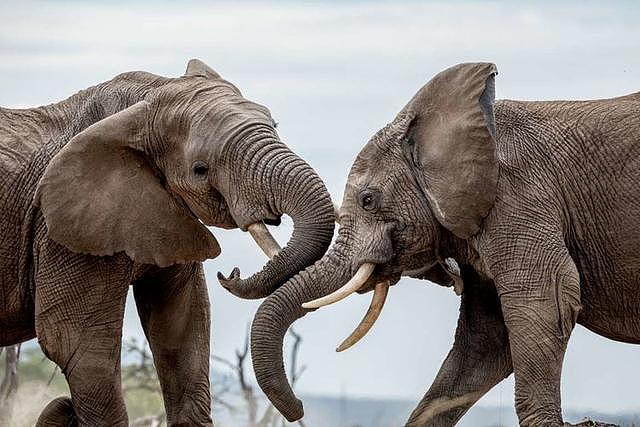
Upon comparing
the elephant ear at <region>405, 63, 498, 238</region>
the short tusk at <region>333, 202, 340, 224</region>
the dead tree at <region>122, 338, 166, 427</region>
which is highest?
the elephant ear at <region>405, 63, 498, 238</region>

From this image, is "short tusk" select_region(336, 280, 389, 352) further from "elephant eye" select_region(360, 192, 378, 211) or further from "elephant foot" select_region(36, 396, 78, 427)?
"elephant foot" select_region(36, 396, 78, 427)

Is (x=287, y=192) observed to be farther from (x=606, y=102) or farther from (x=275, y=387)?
(x=606, y=102)

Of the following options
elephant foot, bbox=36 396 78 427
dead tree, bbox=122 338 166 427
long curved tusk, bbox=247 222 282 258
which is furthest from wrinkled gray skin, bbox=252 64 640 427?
dead tree, bbox=122 338 166 427

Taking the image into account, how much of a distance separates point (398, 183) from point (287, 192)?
1.74ft

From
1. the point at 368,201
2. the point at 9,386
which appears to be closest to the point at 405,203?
the point at 368,201

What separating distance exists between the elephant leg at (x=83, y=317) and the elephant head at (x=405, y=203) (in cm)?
89

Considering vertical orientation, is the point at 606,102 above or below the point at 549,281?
above

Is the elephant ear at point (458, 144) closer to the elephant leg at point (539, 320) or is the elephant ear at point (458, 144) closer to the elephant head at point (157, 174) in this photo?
the elephant leg at point (539, 320)

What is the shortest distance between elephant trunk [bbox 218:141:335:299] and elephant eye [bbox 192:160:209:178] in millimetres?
222

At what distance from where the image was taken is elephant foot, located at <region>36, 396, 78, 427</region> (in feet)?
36.6

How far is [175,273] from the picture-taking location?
11.2 metres

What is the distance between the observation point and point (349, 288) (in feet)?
33.4

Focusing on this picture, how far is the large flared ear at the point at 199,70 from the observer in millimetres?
10922

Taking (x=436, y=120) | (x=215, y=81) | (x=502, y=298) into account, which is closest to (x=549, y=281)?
(x=502, y=298)
